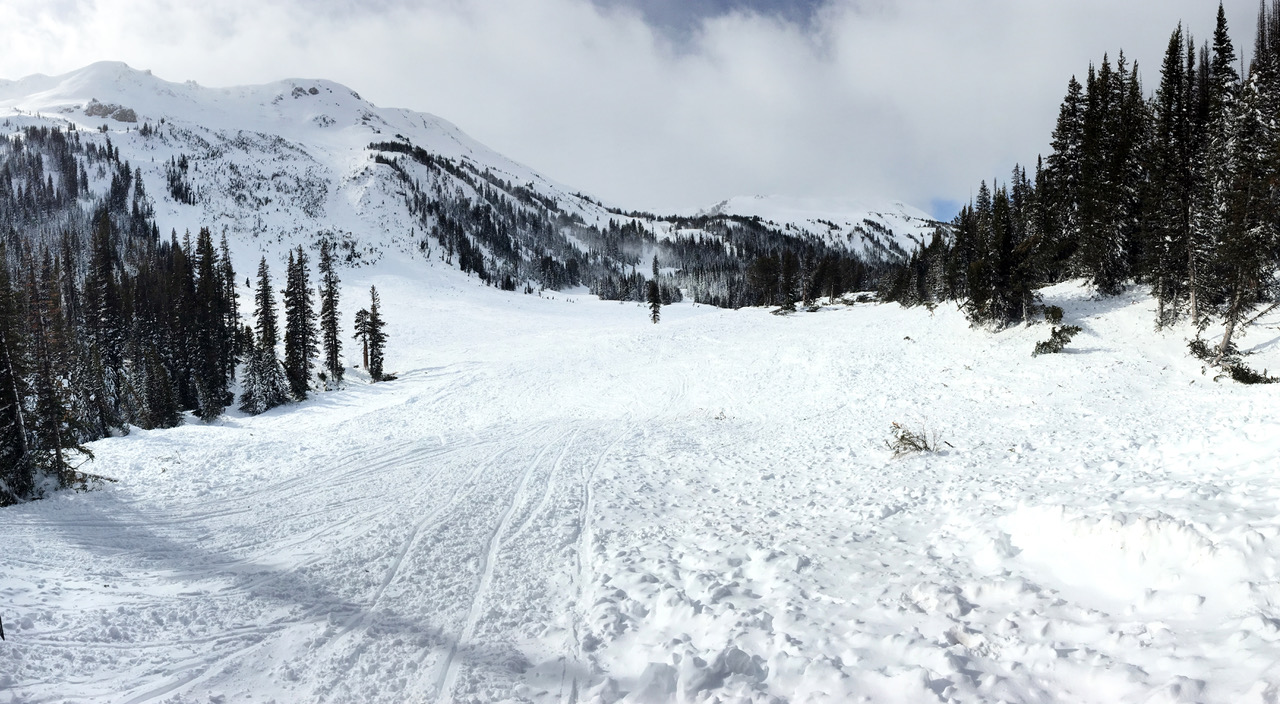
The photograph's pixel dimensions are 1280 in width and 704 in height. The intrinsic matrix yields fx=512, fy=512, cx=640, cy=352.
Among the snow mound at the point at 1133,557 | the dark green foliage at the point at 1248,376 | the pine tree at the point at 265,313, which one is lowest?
the snow mound at the point at 1133,557

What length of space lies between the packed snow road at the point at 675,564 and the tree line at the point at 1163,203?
8.91 metres

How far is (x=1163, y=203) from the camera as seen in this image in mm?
25344

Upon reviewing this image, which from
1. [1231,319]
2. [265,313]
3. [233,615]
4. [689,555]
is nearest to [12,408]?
[233,615]

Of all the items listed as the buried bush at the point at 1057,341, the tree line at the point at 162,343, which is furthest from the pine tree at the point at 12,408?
the buried bush at the point at 1057,341

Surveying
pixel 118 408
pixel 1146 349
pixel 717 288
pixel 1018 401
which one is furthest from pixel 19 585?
pixel 717 288

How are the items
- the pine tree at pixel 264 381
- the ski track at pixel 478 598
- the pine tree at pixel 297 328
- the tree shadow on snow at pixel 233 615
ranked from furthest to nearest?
the pine tree at pixel 297 328, the pine tree at pixel 264 381, the tree shadow on snow at pixel 233 615, the ski track at pixel 478 598

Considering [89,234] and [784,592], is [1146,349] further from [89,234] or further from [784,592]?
[89,234]

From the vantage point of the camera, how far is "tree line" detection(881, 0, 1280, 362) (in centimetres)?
2094

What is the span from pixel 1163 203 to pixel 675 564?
32.7m

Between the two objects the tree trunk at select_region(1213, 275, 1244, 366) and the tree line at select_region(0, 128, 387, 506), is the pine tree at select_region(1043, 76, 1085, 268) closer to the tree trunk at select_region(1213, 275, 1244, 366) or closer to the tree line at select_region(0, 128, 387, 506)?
the tree trunk at select_region(1213, 275, 1244, 366)

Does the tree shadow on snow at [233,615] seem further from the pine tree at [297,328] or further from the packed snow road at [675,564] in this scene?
the pine tree at [297,328]

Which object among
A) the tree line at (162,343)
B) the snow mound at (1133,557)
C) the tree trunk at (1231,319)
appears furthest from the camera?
the tree trunk at (1231,319)

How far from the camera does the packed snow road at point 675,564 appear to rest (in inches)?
188

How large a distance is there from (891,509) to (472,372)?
2910 centimetres
